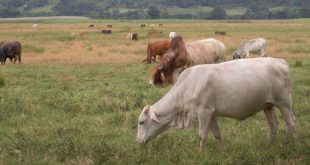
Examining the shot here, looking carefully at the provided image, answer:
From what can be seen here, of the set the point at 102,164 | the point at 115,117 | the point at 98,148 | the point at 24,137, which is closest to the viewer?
the point at 102,164

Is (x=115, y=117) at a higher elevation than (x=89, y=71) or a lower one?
higher

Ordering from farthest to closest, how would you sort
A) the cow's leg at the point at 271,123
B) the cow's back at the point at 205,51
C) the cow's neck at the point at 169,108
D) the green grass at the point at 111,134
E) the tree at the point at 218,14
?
the tree at the point at 218,14, the cow's back at the point at 205,51, the cow's leg at the point at 271,123, the cow's neck at the point at 169,108, the green grass at the point at 111,134

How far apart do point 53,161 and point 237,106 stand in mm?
3009

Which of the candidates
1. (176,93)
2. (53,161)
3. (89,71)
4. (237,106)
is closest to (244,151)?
(237,106)

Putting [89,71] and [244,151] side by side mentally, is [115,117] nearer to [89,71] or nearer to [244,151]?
[244,151]

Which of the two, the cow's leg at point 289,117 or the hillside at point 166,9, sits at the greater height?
the cow's leg at point 289,117

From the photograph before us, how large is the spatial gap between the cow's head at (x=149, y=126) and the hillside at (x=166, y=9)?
419 ft

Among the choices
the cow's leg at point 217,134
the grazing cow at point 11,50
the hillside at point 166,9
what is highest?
→ the cow's leg at point 217,134

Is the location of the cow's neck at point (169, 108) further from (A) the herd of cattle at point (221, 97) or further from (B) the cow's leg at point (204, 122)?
(B) the cow's leg at point (204, 122)

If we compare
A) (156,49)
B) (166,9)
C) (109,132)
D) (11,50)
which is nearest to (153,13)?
(166,9)

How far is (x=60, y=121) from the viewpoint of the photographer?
1165 cm

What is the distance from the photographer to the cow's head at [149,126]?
29.0ft

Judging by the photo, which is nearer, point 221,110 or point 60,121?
point 221,110

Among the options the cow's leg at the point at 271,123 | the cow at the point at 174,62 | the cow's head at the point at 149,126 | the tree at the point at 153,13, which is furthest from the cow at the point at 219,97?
the tree at the point at 153,13
